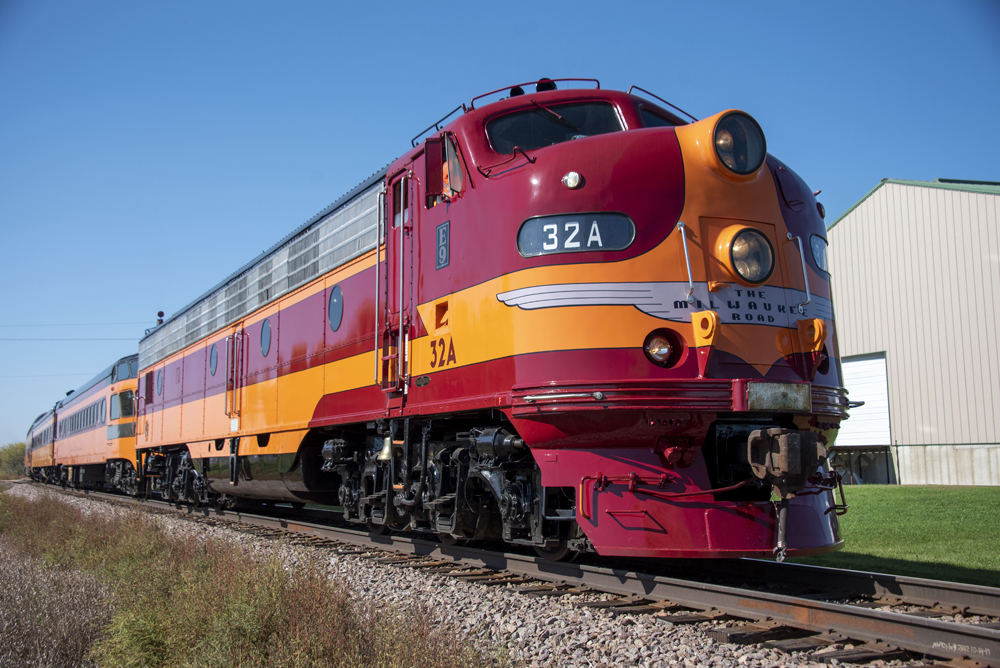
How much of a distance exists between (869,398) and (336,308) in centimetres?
2063

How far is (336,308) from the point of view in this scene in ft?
30.7

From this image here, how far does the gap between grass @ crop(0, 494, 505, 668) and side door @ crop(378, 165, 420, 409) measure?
2101 mm

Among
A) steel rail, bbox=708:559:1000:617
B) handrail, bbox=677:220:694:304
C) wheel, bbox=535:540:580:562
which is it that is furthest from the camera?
wheel, bbox=535:540:580:562

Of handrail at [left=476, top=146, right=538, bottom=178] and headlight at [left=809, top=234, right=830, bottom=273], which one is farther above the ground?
handrail at [left=476, top=146, right=538, bottom=178]

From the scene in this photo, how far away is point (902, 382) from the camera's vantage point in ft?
77.6

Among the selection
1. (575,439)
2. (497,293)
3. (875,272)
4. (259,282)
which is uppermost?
(875,272)

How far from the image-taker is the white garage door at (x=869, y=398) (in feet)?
79.6

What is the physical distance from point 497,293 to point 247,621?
2.96 metres

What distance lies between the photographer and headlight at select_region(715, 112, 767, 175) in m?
6.04

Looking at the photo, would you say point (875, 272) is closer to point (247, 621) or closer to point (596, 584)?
point (596, 584)

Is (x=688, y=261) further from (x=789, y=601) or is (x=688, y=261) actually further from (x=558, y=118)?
(x=789, y=601)

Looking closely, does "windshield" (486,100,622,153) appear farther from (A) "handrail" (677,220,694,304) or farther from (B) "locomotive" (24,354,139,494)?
(B) "locomotive" (24,354,139,494)

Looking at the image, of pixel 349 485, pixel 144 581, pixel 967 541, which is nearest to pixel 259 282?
pixel 349 485

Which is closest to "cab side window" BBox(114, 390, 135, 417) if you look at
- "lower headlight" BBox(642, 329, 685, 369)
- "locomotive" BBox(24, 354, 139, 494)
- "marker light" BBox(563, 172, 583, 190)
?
"locomotive" BBox(24, 354, 139, 494)
